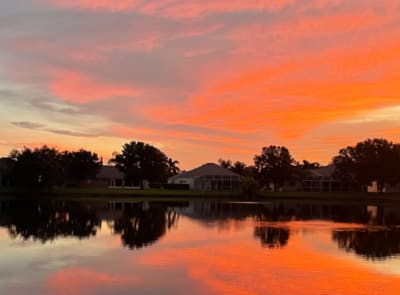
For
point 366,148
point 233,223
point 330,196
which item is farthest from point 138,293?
point 366,148

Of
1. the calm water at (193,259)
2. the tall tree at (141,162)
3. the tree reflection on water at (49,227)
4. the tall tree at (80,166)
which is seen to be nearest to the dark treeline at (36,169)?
the tall tree at (80,166)

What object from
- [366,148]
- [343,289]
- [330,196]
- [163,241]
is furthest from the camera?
[366,148]

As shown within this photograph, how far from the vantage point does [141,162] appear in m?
112

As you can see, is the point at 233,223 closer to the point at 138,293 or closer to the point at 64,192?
the point at 138,293

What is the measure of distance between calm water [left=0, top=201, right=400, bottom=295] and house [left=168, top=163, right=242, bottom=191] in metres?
82.3

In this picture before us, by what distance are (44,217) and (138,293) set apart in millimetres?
26063

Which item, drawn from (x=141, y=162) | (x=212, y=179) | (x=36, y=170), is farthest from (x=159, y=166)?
(x=36, y=170)

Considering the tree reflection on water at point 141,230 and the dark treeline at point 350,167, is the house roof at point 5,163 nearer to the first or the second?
the dark treeline at point 350,167

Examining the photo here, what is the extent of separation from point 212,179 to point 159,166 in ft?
38.2

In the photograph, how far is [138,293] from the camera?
48.5 ft

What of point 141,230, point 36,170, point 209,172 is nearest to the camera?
point 141,230

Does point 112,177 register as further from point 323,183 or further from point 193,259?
point 193,259

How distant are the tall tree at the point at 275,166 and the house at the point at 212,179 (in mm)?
4588

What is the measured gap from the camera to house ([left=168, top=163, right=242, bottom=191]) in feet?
386
